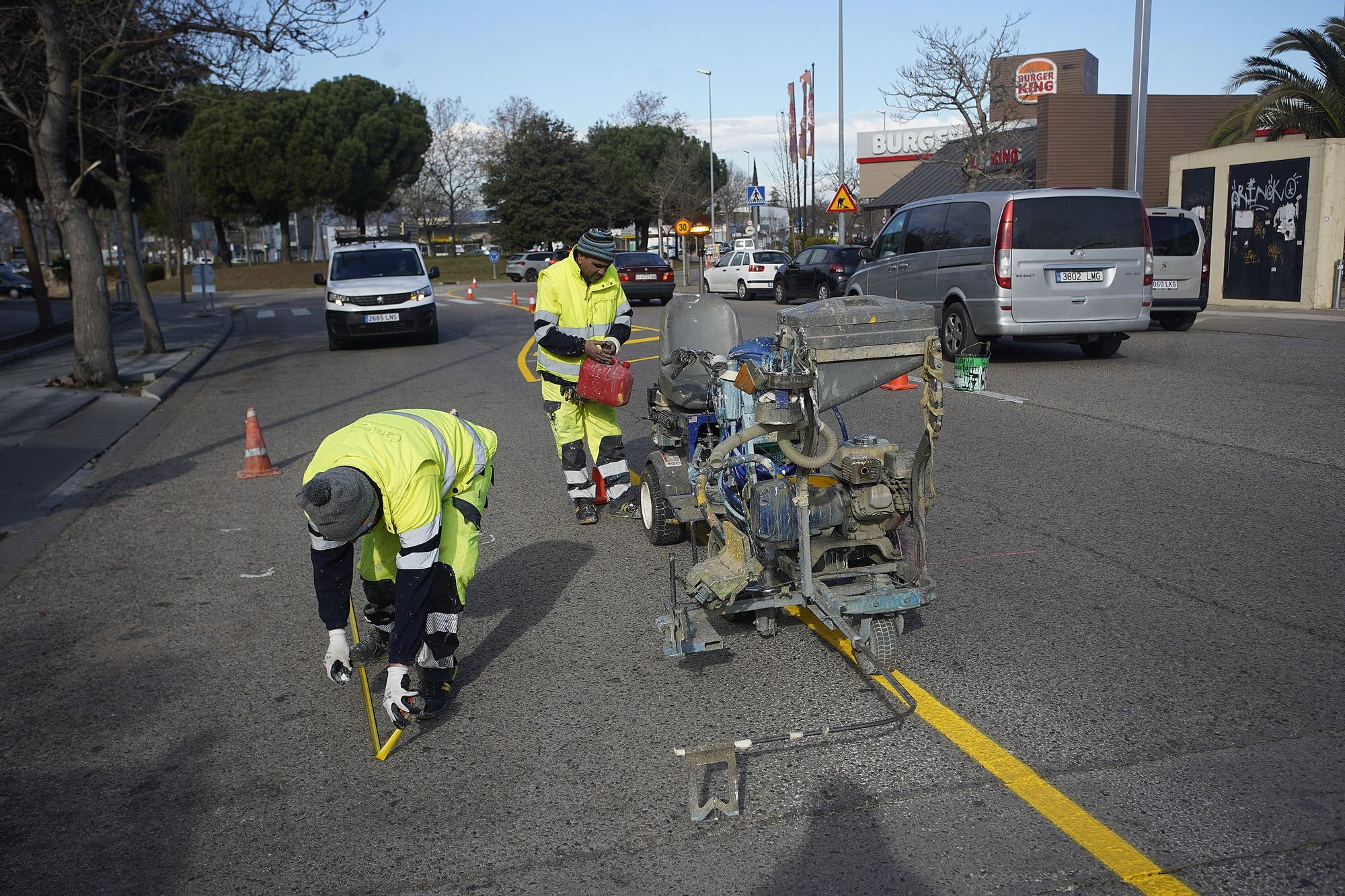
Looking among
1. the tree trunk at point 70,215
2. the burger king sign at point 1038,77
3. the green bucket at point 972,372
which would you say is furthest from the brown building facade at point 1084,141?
the green bucket at point 972,372

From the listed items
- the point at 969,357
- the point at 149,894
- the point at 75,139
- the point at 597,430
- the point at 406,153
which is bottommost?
the point at 149,894

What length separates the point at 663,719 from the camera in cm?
408

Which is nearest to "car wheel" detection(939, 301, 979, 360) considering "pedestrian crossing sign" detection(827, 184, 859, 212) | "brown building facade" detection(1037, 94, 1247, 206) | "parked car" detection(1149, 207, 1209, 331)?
"parked car" detection(1149, 207, 1209, 331)

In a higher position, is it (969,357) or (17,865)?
(969,357)

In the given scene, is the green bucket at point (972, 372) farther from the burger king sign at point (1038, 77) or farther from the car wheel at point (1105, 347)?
the burger king sign at point (1038, 77)

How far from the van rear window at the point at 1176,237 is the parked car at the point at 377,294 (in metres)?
11.9

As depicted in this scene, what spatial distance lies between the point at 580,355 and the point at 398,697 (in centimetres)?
326

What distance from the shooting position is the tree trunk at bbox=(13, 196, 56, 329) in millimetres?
25188

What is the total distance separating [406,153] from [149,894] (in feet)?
222

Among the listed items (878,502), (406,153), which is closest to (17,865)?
(878,502)

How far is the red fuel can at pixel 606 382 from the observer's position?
6.41 metres

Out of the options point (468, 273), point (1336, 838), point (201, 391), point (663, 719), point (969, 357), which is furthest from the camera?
point (468, 273)

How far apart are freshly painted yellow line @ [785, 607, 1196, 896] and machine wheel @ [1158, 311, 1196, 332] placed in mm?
14803

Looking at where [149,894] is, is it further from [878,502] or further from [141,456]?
[141,456]
